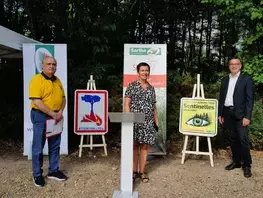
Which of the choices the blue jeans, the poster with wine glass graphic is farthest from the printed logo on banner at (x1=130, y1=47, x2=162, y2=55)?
the blue jeans

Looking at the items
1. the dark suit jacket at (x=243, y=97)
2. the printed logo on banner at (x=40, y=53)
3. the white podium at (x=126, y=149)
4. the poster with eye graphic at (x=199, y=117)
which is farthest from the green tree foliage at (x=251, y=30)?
the white podium at (x=126, y=149)

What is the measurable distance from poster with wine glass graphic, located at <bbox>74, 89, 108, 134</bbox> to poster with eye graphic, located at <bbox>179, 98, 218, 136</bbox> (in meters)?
1.25

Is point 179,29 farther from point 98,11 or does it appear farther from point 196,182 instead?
point 196,182

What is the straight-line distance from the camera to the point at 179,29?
1091 centimetres

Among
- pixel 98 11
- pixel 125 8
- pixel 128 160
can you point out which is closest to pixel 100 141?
pixel 128 160

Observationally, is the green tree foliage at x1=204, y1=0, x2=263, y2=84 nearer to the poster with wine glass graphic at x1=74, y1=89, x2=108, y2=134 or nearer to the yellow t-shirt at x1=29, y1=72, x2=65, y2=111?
the poster with wine glass graphic at x1=74, y1=89, x2=108, y2=134

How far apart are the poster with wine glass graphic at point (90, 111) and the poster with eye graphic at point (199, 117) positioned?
4.12 ft

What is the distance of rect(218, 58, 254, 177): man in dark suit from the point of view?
3.58 metres

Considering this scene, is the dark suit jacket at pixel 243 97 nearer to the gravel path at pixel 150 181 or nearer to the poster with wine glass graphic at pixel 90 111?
the gravel path at pixel 150 181

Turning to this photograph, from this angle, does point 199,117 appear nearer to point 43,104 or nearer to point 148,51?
point 148,51

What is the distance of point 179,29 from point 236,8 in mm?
5606

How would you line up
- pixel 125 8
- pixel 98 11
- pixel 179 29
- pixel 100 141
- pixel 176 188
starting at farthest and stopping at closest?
pixel 179 29 → pixel 125 8 → pixel 98 11 → pixel 100 141 → pixel 176 188

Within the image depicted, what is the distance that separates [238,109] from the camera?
3.61m

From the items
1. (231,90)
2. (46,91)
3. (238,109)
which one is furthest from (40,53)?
(238,109)
